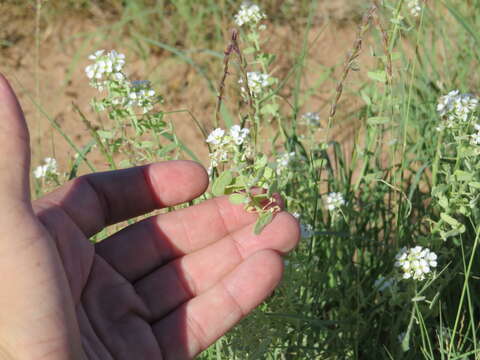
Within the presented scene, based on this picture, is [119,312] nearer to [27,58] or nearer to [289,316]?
[289,316]

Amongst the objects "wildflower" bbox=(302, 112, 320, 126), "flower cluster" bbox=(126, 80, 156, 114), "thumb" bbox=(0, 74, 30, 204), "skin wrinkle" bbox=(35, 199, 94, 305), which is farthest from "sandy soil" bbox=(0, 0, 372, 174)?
"thumb" bbox=(0, 74, 30, 204)

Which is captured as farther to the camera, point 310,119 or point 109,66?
point 310,119

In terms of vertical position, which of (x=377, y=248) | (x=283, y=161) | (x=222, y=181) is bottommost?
(x=377, y=248)

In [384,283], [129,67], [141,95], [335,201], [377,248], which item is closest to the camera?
[141,95]

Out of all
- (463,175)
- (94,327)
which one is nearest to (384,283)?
(463,175)

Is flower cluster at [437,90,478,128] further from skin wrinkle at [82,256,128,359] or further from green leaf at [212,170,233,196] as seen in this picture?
skin wrinkle at [82,256,128,359]

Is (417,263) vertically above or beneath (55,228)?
beneath

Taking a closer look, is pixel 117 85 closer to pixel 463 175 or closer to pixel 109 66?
pixel 109 66

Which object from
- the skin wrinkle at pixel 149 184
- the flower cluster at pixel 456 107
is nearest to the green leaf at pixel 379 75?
the flower cluster at pixel 456 107
